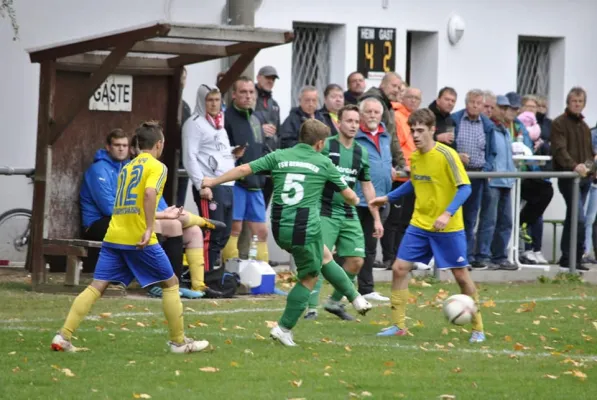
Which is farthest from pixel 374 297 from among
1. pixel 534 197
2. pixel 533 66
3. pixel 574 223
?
Answer: pixel 533 66

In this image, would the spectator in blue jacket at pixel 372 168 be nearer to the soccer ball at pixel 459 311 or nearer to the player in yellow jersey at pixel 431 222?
the player in yellow jersey at pixel 431 222

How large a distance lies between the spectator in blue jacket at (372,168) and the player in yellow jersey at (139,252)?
4343 mm

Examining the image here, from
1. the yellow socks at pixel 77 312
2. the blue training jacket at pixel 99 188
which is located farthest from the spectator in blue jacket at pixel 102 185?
the yellow socks at pixel 77 312

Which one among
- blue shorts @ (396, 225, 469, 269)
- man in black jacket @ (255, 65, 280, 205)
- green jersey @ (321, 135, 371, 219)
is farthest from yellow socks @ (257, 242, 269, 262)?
blue shorts @ (396, 225, 469, 269)

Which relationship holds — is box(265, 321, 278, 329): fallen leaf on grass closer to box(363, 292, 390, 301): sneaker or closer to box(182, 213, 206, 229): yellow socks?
box(182, 213, 206, 229): yellow socks

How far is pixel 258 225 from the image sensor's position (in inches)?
613

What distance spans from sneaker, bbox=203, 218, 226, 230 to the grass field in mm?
759

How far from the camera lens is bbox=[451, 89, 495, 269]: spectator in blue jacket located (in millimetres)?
17391

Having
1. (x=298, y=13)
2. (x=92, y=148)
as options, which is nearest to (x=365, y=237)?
(x=92, y=148)

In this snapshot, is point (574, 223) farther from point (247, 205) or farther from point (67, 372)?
point (67, 372)

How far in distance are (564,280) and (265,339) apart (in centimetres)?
775

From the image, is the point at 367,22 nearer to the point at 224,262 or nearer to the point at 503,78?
the point at 503,78

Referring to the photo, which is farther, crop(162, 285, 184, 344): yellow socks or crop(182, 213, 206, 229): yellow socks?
crop(182, 213, 206, 229): yellow socks

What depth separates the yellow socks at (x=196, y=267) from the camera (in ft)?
47.1
